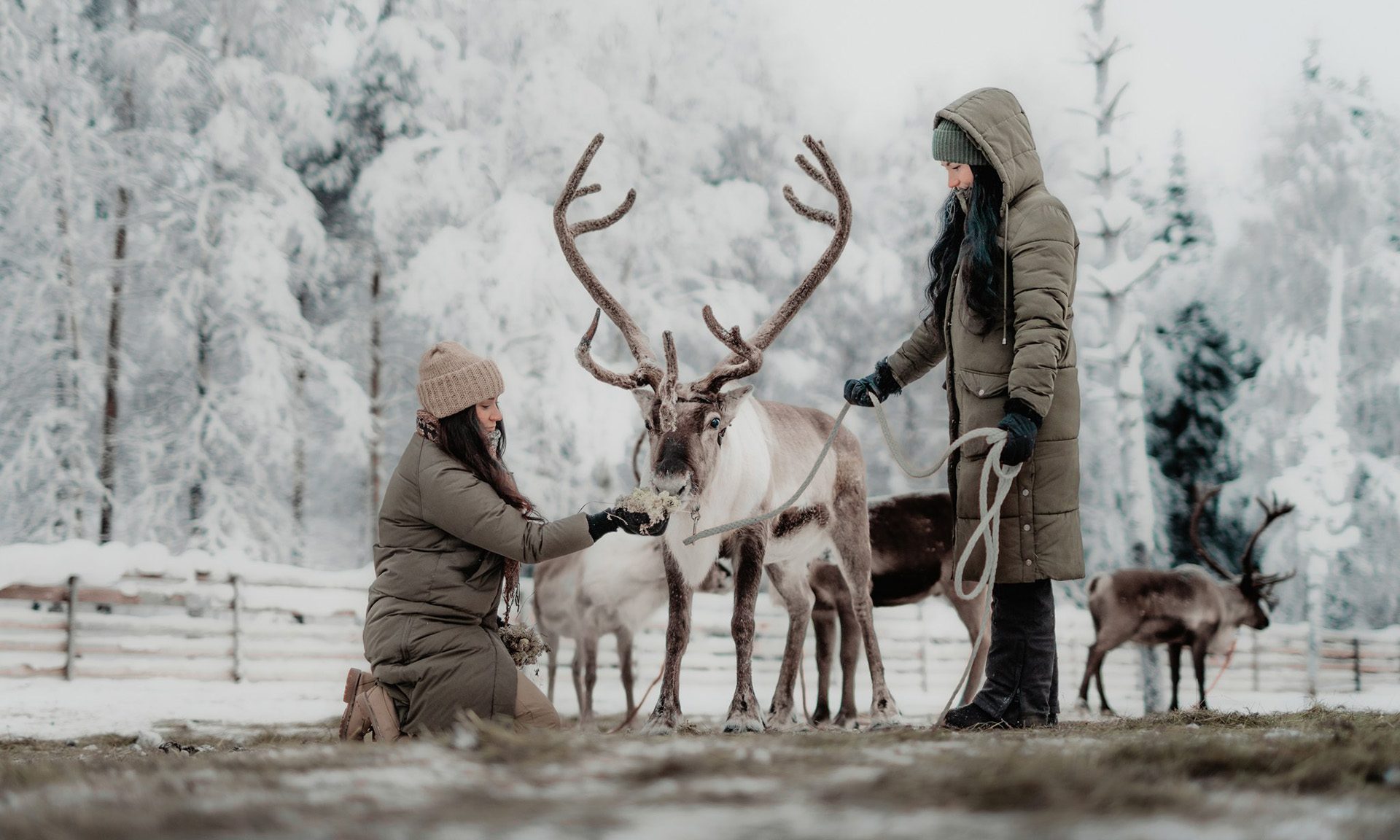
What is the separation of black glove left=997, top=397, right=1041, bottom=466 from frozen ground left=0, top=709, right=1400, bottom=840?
135 cm

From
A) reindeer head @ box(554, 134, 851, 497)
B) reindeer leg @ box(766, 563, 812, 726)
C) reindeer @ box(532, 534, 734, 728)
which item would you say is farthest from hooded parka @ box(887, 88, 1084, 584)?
reindeer @ box(532, 534, 734, 728)

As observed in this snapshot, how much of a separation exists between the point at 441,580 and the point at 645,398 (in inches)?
69.7

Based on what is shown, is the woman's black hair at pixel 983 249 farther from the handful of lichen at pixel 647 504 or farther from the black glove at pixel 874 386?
the handful of lichen at pixel 647 504

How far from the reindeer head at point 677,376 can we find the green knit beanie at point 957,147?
3.73 ft

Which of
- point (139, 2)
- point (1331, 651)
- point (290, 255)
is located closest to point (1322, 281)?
point (1331, 651)

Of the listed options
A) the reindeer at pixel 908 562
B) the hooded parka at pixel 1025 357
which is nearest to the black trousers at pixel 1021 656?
the hooded parka at pixel 1025 357

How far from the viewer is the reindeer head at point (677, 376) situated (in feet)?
16.7

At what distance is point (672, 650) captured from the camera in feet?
17.2

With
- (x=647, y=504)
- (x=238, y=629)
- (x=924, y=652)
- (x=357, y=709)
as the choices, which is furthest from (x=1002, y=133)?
(x=924, y=652)

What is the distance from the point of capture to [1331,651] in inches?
649

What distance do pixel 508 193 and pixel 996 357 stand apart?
476 inches

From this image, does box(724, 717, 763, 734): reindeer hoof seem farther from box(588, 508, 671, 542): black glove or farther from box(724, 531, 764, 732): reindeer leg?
box(588, 508, 671, 542): black glove

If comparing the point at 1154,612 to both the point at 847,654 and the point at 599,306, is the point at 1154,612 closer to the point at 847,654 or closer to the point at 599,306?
the point at 847,654

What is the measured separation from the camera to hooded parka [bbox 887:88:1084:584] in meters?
4.25
